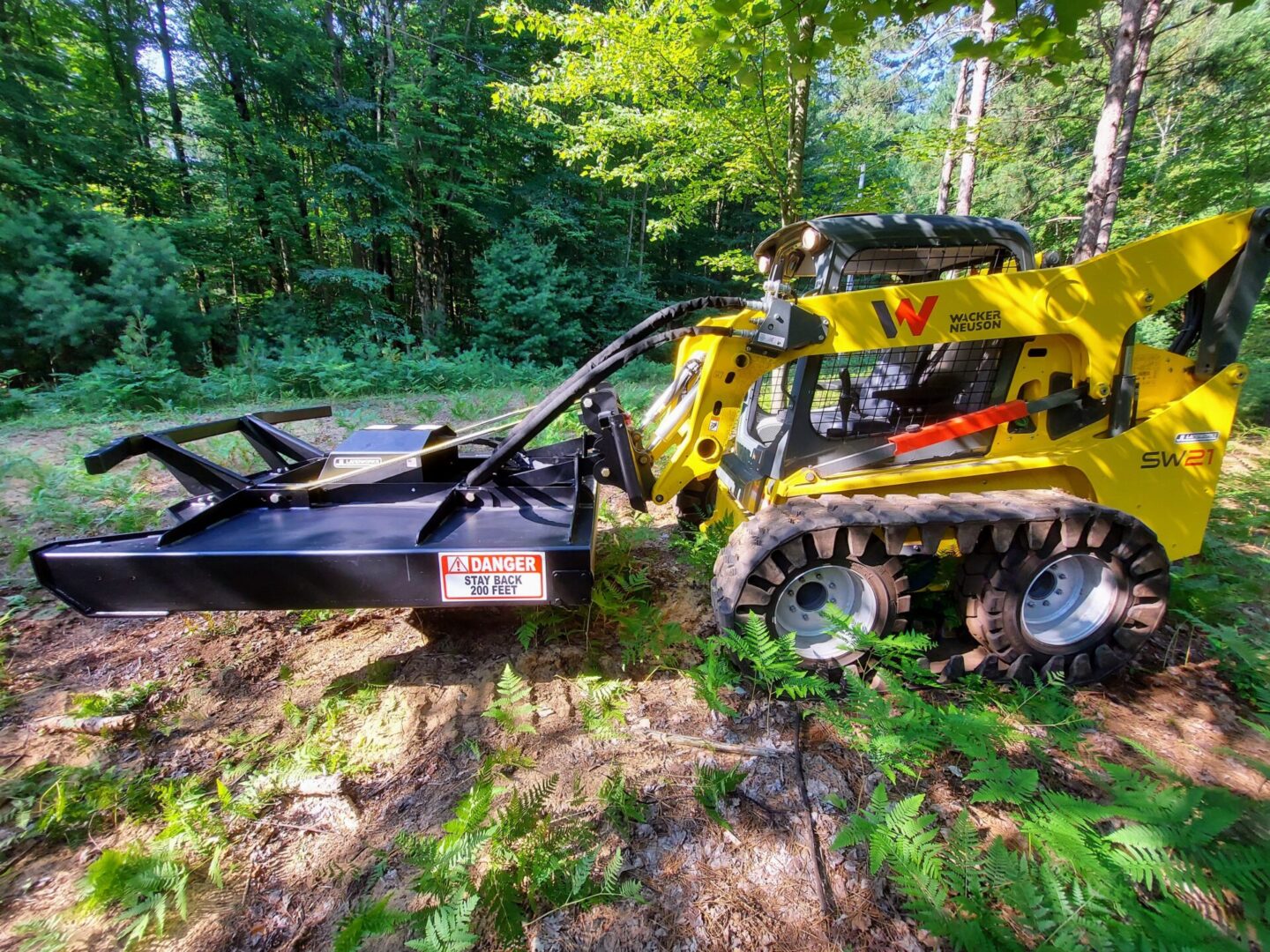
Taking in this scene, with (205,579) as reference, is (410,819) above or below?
below

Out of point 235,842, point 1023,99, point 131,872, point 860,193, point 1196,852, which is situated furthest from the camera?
point 1023,99

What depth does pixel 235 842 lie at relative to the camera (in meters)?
1.87

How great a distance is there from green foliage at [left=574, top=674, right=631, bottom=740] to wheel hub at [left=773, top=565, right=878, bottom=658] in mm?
865

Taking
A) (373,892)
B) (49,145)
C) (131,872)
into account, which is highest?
(49,145)

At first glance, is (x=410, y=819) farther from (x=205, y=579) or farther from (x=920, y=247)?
(x=920, y=247)

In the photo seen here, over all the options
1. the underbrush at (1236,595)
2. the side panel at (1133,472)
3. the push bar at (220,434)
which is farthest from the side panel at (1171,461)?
the push bar at (220,434)

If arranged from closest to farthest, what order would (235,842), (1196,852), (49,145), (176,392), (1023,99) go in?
(1196,852) → (235,842) → (176,392) → (49,145) → (1023,99)

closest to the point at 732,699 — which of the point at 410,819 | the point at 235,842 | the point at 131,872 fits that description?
the point at 410,819

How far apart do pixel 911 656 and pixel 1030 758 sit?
58cm

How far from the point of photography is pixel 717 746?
231cm

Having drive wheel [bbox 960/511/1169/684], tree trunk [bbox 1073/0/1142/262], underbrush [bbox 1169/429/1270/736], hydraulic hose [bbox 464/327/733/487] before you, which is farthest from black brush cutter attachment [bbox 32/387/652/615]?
tree trunk [bbox 1073/0/1142/262]

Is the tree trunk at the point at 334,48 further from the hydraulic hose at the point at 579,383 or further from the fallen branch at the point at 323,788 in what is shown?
the fallen branch at the point at 323,788

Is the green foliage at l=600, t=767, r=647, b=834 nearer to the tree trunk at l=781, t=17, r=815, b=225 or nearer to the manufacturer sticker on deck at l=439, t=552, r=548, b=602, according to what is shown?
the manufacturer sticker on deck at l=439, t=552, r=548, b=602

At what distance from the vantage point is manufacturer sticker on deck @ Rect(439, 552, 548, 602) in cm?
229
